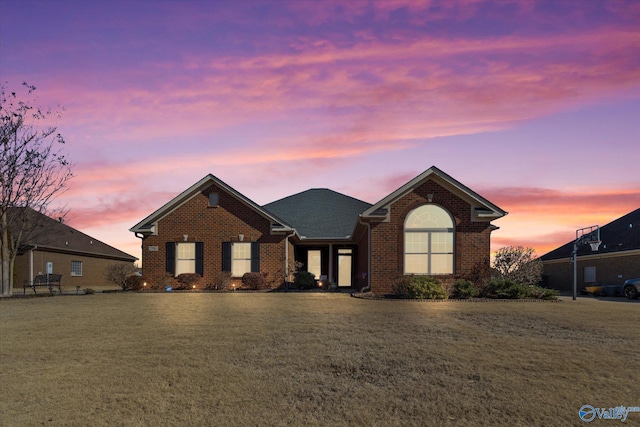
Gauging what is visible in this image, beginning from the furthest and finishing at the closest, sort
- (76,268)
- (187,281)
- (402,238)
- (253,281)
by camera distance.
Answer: (76,268) → (187,281) → (253,281) → (402,238)

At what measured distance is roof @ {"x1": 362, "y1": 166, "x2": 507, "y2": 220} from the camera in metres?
23.8

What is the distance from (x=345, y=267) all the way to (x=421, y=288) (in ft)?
41.9

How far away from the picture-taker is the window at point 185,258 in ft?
94.5

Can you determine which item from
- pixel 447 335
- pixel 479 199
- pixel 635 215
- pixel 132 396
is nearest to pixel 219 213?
pixel 479 199

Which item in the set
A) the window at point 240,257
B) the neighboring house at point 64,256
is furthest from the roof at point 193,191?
the neighboring house at point 64,256

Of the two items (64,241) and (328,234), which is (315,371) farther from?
(64,241)

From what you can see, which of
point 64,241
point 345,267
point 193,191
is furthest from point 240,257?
point 64,241

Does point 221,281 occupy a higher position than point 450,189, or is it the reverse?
point 450,189

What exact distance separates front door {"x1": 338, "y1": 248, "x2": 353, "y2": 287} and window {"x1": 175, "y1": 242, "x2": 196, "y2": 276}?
964 centimetres

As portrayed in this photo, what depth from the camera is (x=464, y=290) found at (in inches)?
868

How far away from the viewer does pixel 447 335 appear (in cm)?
1132

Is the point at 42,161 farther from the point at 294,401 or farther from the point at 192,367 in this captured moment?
the point at 294,401

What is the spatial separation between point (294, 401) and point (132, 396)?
2.25 metres

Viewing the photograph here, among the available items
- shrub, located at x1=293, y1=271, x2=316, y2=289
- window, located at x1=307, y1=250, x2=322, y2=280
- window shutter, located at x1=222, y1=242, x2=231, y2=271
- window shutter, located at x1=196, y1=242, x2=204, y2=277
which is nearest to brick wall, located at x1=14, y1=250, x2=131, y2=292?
window shutter, located at x1=196, y1=242, x2=204, y2=277
